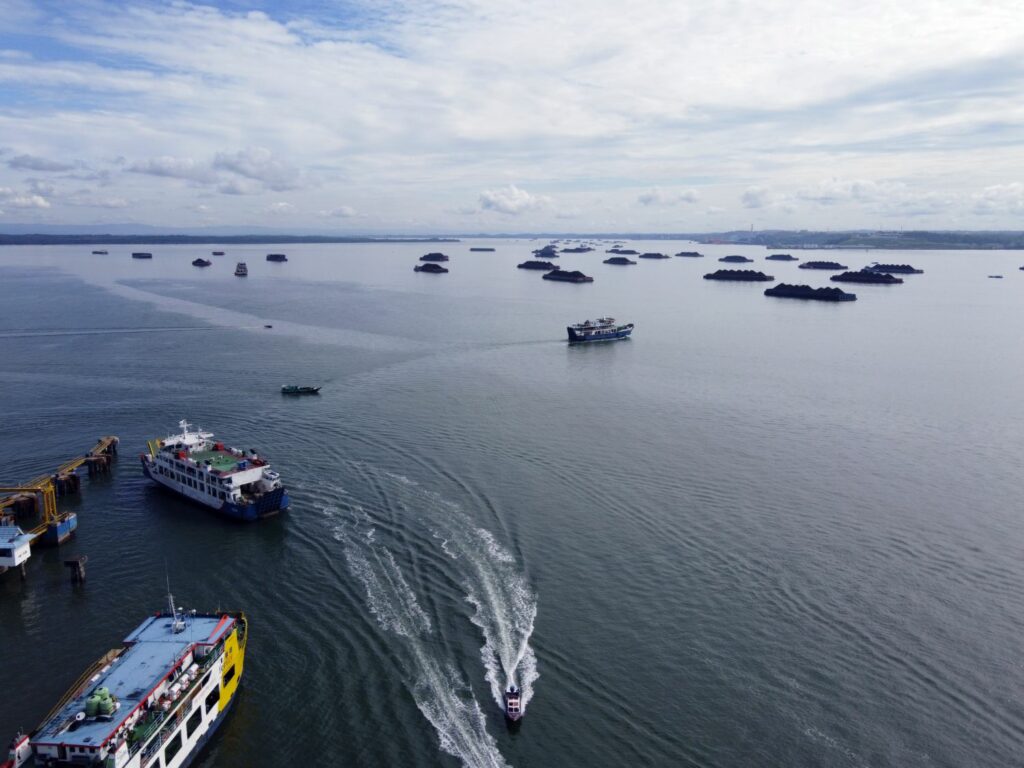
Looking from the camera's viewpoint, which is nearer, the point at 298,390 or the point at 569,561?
the point at 569,561

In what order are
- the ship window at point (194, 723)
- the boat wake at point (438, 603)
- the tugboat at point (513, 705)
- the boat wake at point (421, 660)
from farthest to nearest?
the boat wake at point (438, 603) < the tugboat at point (513, 705) < the boat wake at point (421, 660) < the ship window at point (194, 723)

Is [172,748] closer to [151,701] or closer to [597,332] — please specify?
[151,701]

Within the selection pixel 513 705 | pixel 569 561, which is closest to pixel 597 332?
pixel 569 561

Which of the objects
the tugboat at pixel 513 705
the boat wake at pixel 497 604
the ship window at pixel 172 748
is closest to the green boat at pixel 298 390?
the boat wake at pixel 497 604

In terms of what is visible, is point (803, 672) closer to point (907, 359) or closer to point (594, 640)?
point (594, 640)

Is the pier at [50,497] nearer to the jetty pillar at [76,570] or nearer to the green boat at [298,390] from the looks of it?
the jetty pillar at [76,570]

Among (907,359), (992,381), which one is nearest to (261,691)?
(992,381)

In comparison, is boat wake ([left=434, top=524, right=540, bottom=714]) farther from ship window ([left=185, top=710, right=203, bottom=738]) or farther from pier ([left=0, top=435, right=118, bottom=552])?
pier ([left=0, top=435, right=118, bottom=552])
